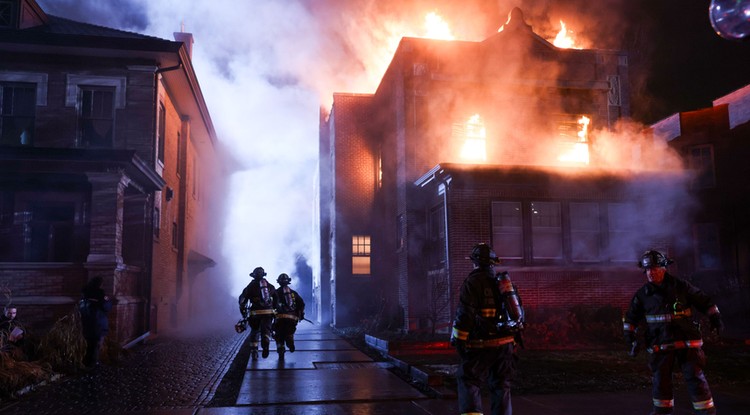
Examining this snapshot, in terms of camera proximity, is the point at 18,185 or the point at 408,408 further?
the point at 18,185

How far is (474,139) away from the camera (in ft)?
58.2

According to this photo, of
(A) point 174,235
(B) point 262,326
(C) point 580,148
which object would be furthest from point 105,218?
(C) point 580,148

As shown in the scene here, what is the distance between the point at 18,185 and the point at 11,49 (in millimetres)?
4078

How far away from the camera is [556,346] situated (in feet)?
41.0

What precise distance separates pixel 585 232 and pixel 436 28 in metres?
8.89

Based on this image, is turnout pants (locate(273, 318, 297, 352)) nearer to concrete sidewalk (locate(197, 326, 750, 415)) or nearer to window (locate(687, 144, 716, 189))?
concrete sidewalk (locate(197, 326, 750, 415))

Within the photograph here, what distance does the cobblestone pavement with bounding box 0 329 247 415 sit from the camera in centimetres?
697

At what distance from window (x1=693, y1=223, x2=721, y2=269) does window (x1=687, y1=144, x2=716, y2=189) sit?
1604mm

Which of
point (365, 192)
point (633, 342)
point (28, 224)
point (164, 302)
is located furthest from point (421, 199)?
point (633, 342)

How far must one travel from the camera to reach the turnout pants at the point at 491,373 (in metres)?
5.34

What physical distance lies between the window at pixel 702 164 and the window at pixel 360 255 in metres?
12.7

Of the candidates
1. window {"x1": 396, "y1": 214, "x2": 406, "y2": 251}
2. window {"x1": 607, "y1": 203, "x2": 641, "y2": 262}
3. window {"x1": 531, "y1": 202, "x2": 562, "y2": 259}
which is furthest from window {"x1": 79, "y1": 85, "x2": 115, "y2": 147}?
window {"x1": 607, "y1": 203, "x2": 641, "y2": 262}

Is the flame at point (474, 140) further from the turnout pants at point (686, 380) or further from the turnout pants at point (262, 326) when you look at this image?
the turnout pants at point (686, 380)

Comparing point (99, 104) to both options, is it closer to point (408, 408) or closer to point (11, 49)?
point (11, 49)
